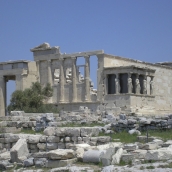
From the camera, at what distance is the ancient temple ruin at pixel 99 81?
1455 inches

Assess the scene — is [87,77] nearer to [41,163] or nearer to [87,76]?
[87,76]

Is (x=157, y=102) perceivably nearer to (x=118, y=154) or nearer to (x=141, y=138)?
(x=141, y=138)

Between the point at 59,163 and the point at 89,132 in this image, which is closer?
the point at 59,163

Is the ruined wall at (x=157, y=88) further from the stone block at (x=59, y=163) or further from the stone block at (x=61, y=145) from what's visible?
the stone block at (x=59, y=163)

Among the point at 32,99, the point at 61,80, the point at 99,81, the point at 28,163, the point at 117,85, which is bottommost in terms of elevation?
the point at 28,163

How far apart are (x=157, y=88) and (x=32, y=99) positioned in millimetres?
12772

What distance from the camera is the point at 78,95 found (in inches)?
1524

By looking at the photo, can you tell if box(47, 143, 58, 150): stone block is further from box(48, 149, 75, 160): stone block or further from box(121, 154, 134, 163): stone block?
box(121, 154, 134, 163): stone block

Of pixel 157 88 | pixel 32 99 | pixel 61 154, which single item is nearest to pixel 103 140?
pixel 61 154

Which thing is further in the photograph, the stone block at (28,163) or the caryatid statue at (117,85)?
the caryatid statue at (117,85)

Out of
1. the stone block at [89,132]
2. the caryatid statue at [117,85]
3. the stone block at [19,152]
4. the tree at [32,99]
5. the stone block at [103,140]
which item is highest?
the caryatid statue at [117,85]

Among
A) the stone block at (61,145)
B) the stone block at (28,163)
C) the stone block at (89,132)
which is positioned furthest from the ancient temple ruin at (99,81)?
the stone block at (28,163)

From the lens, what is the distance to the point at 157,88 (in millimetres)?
41906

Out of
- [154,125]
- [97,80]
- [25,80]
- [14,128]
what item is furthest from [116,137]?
[25,80]
